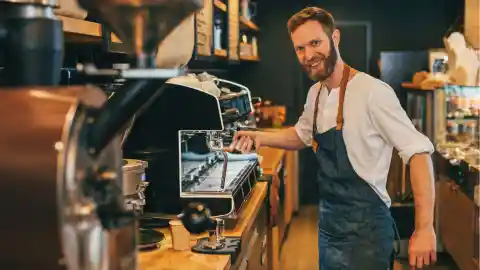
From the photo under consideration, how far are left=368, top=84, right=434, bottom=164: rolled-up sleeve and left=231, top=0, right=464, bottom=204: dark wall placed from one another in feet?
16.8

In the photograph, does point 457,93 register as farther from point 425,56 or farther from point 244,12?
point 244,12

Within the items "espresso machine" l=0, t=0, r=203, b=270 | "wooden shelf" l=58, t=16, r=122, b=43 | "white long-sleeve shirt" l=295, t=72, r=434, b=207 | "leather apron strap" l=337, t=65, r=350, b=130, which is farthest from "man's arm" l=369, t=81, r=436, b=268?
"espresso machine" l=0, t=0, r=203, b=270

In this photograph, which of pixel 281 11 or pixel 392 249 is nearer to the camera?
pixel 392 249

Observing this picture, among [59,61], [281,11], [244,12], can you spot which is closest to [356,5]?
[281,11]

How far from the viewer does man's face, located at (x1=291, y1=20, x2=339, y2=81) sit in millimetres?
2537

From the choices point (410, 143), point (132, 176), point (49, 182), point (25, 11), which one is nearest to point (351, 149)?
point (410, 143)

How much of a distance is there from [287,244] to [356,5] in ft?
10.3

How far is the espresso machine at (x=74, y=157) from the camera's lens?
1075mm

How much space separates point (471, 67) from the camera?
194 inches

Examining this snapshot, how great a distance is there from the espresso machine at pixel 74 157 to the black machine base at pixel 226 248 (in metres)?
0.97

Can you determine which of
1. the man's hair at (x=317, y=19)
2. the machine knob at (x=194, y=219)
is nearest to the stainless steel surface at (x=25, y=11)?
the machine knob at (x=194, y=219)

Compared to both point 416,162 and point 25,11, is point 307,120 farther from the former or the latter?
point 25,11

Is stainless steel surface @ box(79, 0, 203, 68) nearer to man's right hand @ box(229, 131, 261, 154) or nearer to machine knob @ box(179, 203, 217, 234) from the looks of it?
machine knob @ box(179, 203, 217, 234)

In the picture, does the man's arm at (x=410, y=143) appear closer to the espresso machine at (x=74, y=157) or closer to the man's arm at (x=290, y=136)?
the man's arm at (x=290, y=136)
